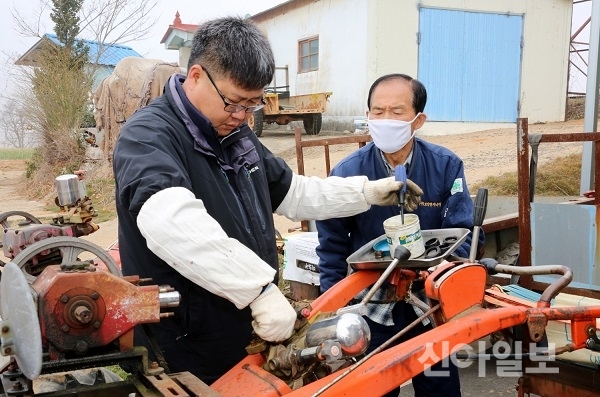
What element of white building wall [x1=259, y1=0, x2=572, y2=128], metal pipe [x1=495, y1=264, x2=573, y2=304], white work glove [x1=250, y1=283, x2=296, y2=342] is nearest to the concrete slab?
white building wall [x1=259, y1=0, x2=572, y2=128]

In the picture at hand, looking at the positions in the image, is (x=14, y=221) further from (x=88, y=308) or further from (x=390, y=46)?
(x=390, y=46)

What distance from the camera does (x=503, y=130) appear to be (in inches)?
589

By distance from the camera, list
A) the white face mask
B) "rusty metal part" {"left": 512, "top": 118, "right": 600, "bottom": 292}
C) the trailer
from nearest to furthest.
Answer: the white face mask
"rusty metal part" {"left": 512, "top": 118, "right": 600, "bottom": 292}
the trailer

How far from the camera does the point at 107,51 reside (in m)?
24.4

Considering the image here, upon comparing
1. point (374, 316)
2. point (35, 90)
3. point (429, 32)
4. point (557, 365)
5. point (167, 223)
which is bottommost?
point (557, 365)

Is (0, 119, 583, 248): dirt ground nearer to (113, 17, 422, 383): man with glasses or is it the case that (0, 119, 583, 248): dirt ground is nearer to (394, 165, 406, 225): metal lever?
(394, 165, 406, 225): metal lever

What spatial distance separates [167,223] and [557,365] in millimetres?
2385

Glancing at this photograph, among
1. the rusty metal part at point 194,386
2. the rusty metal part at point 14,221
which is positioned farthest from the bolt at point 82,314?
the rusty metal part at point 14,221

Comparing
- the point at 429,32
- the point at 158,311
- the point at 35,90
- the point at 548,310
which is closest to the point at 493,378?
the point at 548,310

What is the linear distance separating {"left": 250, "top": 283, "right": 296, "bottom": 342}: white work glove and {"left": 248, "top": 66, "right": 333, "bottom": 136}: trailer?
1385 centimetres

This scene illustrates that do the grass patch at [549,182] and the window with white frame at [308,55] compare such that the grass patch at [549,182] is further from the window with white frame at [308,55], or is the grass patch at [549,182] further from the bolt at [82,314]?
the window with white frame at [308,55]

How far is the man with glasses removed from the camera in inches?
61.6

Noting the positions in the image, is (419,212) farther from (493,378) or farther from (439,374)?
(493,378)

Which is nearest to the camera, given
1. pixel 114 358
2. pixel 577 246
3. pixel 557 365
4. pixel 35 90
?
pixel 114 358
